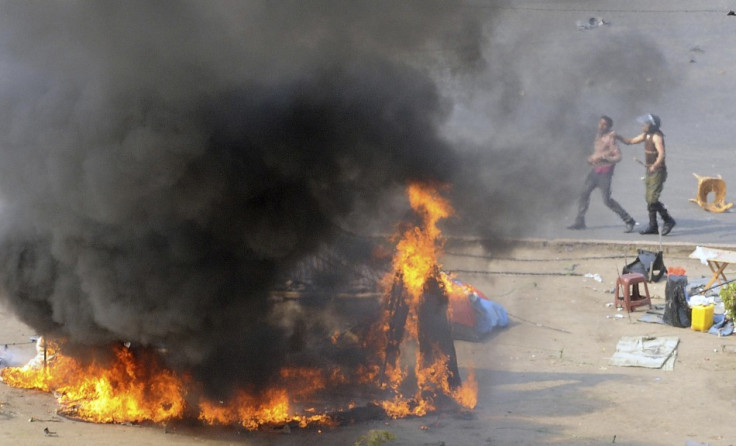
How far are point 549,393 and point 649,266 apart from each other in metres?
5.12

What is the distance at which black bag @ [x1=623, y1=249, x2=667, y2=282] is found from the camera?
16469mm

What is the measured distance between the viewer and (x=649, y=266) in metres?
16.6

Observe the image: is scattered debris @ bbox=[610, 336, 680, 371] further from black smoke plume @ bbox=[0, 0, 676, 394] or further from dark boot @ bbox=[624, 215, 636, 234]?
dark boot @ bbox=[624, 215, 636, 234]

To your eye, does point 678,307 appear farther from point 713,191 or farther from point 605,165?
point 713,191

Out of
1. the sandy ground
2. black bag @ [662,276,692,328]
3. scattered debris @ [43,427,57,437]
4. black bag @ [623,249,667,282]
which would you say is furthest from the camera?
black bag @ [623,249,667,282]

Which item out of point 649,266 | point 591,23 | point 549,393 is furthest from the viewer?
point 591,23

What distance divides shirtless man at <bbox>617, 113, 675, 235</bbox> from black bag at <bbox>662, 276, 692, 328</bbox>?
14.3ft

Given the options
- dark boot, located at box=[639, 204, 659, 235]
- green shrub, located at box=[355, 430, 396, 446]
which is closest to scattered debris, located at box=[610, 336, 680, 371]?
green shrub, located at box=[355, 430, 396, 446]

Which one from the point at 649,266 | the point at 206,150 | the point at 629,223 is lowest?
the point at 649,266

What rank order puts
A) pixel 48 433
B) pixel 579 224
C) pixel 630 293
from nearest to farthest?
pixel 48 433, pixel 630 293, pixel 579 224

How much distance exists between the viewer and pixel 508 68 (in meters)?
13.1

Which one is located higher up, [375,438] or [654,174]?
[654,174]

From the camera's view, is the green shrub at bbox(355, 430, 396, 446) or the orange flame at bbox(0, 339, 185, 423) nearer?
the green shrub at bbox(355, 430, 396, 446)

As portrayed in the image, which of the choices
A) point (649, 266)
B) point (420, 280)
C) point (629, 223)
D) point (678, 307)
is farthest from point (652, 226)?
point (420, 280)
